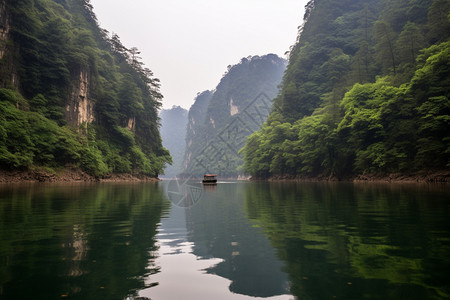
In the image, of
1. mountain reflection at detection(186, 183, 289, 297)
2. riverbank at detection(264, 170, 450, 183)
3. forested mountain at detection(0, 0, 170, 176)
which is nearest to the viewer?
mountain reflection at detection(186, 183, 289, 297)

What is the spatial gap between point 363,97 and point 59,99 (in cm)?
4708

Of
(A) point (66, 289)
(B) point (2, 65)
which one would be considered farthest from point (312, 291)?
(B) point (2, 65)

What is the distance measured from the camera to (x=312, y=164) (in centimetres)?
5594

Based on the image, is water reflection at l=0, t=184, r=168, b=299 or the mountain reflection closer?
water reflection at l=0, t=184, r=168, b=299

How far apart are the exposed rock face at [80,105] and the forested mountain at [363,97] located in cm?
3860

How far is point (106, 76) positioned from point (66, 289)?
68263 mm

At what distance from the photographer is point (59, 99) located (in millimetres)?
46219

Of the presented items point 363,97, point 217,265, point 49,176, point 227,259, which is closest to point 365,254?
point 227,259

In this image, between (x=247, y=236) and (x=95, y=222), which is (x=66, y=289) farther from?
(x=95, y=222)

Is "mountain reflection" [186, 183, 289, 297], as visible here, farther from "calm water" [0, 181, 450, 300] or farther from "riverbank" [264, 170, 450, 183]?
"riverbank" [264, 170, 450, 183]

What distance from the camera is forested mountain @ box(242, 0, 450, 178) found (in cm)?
3272

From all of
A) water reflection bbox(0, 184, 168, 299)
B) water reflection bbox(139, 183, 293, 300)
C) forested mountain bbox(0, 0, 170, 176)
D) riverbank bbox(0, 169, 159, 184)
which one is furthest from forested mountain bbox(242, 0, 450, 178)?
riverbank bbox(0, 169, 159, 184)

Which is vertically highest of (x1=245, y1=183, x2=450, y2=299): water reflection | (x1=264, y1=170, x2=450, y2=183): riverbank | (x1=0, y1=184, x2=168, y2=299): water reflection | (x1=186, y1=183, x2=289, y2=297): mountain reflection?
(x1=264, y1=170, x2=450, y2=183): riverbank

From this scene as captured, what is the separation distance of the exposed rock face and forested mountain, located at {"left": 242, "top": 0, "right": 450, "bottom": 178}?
3860 cm
